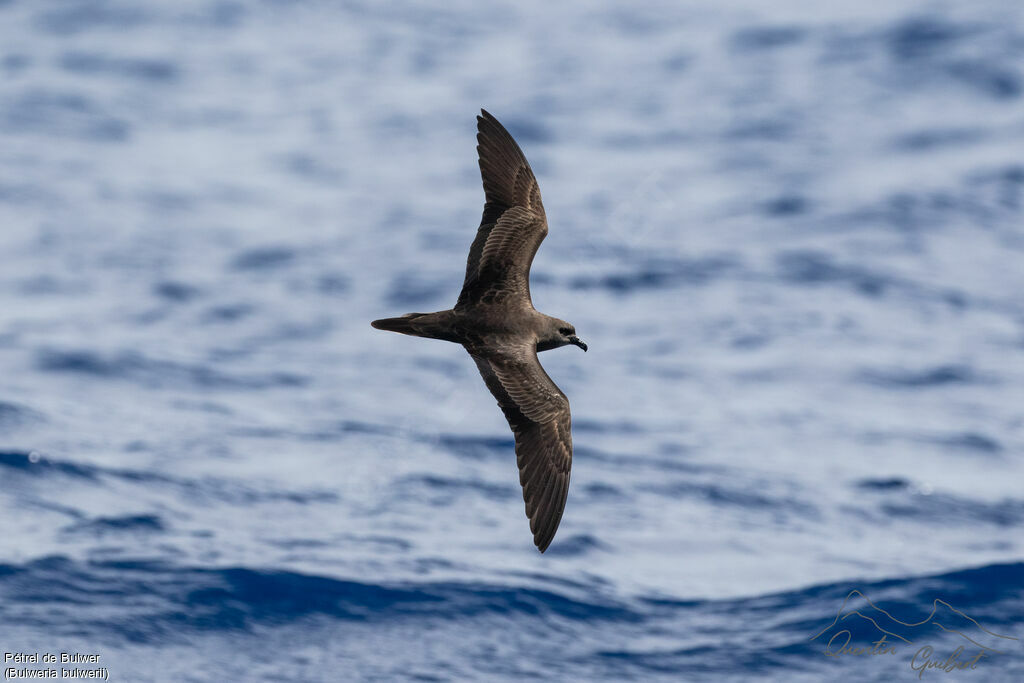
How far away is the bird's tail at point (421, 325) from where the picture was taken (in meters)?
10.1

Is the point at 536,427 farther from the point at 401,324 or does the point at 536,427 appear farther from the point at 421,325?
the point at 401,324

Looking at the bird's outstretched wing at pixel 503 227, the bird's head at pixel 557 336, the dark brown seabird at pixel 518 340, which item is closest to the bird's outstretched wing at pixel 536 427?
the dark brown seabird at pixel 518 340

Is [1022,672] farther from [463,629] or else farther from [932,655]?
[463,629]

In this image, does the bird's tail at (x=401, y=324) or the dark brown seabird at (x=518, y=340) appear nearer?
the bird's tail at (x=401, y=324)

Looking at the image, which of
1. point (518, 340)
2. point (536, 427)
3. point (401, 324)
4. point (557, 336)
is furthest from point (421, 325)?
point (536, 427)

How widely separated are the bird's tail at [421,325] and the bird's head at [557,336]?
809 mm

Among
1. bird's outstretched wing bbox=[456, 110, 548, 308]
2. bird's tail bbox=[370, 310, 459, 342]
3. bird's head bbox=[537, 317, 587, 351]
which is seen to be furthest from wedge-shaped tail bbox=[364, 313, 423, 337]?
bird's head bbox=[537, 317, 587, 351]

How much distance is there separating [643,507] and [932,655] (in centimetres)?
1008

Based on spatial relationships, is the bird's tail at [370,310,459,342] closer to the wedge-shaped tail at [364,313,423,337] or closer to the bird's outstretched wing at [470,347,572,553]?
the wedge-shaped tail at [364,313,423,337]

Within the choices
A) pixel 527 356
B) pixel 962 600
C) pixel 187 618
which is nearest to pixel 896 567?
pixel 962 600

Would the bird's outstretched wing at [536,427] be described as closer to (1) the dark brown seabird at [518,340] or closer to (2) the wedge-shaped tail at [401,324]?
(1) the dark brown seabird at [518,340]

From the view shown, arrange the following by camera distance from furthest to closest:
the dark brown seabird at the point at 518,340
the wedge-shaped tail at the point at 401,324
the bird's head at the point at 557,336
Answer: the bird's head at the point at 557,336, the dark brown seabird at the point at 518,340, the wedge-shaped tail at the point at 401,324

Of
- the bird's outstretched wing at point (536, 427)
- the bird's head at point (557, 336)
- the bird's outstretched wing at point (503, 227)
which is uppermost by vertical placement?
the bird's outstretched wing at point (503, 227)

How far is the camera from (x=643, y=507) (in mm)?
40344
